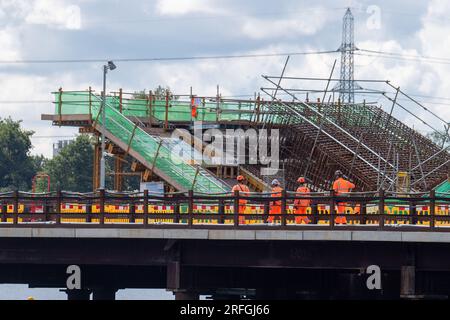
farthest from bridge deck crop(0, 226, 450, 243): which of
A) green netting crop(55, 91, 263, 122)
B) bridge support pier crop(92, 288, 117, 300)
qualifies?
green netting crop(55, 91, 263, 122)

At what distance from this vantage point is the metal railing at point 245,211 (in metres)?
41.3

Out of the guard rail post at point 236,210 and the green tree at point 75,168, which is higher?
the green tree at point 75,168

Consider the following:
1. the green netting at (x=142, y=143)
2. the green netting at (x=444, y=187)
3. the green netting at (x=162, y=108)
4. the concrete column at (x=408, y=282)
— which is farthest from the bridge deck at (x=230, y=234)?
the green netting at (x=162, y=108)

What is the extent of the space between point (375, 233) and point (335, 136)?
29944 mm

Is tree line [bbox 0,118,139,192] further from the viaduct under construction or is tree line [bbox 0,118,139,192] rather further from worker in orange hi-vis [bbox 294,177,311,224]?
worker in orange hi-vis [bbox 294,177,311,224]

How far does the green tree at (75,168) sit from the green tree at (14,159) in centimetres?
269

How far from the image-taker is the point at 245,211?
44.6 metres

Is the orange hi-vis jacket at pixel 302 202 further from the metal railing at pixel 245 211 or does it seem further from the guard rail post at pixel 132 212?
the guard rail post at pixel 132 212

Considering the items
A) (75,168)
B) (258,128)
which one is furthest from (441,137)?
(75,168)

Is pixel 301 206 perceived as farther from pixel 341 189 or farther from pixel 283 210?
pixel 341 189

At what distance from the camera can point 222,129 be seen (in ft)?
243

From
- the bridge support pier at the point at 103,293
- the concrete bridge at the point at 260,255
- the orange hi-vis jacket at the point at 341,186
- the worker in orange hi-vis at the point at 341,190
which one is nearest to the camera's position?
the concrete bridge at the point at 260,255
